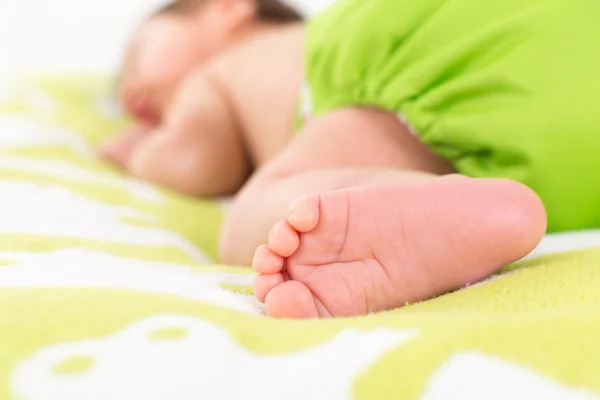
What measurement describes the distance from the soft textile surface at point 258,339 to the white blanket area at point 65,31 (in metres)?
1.79

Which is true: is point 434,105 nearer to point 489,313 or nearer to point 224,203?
point 489,313

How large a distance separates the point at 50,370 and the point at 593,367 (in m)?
0.28

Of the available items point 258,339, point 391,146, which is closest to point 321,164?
point 391,146

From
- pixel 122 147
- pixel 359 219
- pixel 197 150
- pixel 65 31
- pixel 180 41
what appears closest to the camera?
pixel 359 219

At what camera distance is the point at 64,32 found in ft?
7.42

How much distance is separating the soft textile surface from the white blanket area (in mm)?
1785

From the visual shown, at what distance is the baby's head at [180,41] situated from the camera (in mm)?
1389

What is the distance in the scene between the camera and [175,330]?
1.31 feet

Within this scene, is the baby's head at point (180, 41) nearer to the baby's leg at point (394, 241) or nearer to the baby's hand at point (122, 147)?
the baby's hand at point (122, 147)

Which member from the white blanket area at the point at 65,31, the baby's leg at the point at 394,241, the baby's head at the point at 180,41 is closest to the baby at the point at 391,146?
the baby's leg at the point at 394,241

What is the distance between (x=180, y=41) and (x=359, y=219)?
101cm

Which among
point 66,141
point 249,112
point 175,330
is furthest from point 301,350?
point 66,141

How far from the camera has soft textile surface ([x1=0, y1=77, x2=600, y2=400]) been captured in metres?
0.34

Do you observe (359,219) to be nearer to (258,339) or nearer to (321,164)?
(258,339)
